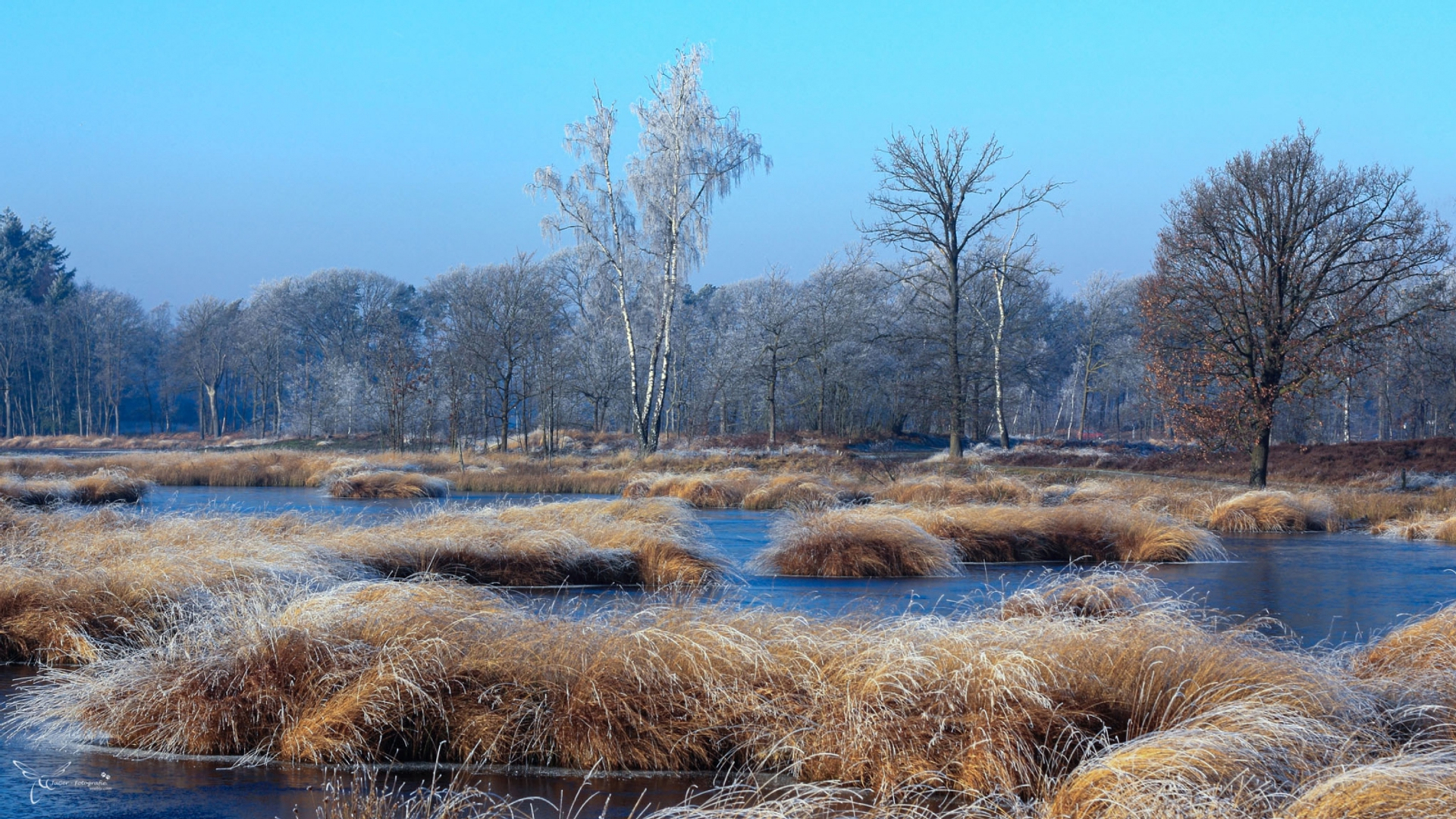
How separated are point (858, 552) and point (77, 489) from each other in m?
19.0

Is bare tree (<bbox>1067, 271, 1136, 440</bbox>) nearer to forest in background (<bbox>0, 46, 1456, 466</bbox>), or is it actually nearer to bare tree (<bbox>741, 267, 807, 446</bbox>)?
forest in background (<bbox>0, 46, 1456, 466</bbox>)

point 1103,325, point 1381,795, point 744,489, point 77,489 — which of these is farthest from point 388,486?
point 1103,325

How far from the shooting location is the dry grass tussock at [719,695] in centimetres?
573

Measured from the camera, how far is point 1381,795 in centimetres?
419

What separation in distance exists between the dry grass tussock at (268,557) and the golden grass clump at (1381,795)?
6405mm

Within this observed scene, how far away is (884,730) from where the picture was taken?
19.1 ft

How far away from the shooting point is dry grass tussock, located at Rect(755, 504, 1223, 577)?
13.9 meters

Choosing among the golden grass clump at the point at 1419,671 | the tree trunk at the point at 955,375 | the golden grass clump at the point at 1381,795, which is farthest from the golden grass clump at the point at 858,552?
the tree trunk at the point at 955,375

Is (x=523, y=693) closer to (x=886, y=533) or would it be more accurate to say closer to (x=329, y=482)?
(x=886, y=533)

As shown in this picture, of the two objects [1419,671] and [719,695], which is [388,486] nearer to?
[719,695]

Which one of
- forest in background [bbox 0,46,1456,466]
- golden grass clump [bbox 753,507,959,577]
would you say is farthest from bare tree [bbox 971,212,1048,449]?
golden grass clump [bbox 753,507,959,577]

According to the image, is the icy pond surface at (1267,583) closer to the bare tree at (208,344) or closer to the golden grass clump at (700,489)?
the golden grass clump at (700,489)

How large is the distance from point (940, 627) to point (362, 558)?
7.39 metres

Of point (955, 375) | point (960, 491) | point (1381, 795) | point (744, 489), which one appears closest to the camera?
point (1381, 795)
